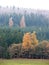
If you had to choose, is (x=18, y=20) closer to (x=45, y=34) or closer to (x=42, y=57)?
(x=45, y=34)

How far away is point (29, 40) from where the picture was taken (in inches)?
76.0

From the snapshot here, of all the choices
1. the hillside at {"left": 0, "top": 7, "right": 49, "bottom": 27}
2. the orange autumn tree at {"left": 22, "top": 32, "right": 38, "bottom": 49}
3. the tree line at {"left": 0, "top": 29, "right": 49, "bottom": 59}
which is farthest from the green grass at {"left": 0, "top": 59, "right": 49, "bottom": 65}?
the hillside at {"left": 0, "top": 7, "right": 49, "bottom": 27}

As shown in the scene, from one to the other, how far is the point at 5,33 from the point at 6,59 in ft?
0.99

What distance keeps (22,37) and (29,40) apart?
9 centimetres

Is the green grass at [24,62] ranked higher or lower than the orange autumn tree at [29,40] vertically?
lower

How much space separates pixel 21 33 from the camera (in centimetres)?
195

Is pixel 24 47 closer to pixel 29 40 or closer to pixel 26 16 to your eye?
pixel 29 40

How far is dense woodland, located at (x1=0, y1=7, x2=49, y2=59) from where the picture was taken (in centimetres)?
193

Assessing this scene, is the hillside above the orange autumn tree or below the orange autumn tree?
above

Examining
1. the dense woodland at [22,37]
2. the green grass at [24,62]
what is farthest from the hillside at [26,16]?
the green grass at [24,62]

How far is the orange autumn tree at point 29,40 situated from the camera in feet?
6.33

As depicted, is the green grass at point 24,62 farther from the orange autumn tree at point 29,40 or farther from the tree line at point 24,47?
the orange autumn tree at point 29,40

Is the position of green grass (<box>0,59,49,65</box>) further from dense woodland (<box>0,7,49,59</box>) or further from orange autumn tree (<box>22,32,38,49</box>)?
orange autumn tree (<box>22,32,38,49</box>)

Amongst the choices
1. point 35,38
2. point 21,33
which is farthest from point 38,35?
point 21,33
